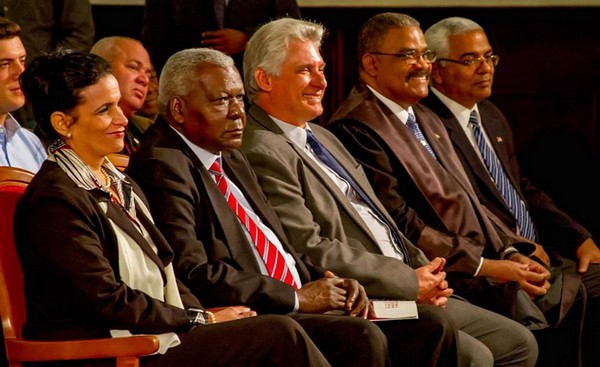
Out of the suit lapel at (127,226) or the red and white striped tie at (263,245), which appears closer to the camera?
the suit lapel at (127,226)

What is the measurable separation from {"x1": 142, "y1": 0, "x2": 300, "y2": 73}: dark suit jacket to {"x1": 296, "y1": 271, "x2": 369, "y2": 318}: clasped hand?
5.34ft

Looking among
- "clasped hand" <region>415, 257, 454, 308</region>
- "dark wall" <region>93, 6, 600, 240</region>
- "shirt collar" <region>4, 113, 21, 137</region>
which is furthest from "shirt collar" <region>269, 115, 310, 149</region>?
"dark wall" <region>93, 6, 600, 240</region>

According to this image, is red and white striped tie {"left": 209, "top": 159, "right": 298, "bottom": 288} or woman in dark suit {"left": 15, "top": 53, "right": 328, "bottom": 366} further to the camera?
red and white striped tie {"left": 209, "top": 159, "right": 298, "bottom": 288}

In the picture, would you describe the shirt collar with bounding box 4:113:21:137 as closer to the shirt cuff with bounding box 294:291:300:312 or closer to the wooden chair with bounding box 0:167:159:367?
the wooden chair with bounding box 0:167:159:367

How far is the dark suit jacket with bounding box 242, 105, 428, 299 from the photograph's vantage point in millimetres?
3631

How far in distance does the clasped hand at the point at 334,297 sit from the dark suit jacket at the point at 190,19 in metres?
1.63

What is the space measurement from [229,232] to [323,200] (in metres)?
0.52

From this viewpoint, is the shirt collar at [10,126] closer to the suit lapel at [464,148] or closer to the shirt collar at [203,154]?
the shirt collar at [203,154]

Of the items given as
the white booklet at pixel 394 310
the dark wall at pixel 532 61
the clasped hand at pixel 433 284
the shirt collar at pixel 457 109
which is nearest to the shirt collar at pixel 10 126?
the white booklet at pixel 394 310

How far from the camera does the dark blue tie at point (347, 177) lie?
13.0 ft

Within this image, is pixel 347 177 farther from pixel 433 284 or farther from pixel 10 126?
pixel 10 126

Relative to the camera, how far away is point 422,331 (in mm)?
3490

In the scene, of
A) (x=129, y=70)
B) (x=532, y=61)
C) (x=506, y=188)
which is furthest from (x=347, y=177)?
(x=532, y=61)

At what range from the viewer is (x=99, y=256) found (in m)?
2.80
